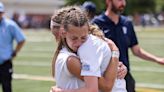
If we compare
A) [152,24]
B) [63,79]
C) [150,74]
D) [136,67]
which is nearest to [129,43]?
[63,79]

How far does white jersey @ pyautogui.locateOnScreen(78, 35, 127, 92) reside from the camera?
138 inches

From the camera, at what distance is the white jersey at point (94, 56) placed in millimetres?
3506

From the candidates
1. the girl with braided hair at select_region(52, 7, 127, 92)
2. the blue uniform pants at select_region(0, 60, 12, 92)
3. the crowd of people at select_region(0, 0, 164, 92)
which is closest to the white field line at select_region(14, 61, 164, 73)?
the blue uniform pants at select_region(0, 60, 12, 92)

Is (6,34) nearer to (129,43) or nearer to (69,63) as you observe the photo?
(129,43)

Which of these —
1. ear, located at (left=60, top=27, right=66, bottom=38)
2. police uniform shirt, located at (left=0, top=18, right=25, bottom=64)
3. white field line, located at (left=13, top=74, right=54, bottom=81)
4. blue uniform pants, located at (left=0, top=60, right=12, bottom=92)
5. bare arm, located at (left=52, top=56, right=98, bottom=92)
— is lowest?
white field line, located at (left=13, top=74, right=54, bottom=81)

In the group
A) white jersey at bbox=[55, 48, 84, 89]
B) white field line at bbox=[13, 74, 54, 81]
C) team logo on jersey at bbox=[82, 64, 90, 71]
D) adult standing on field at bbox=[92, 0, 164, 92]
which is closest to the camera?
team logo on jersey at bbox=[82, 64, 90, 71]

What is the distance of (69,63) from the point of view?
11.8ft

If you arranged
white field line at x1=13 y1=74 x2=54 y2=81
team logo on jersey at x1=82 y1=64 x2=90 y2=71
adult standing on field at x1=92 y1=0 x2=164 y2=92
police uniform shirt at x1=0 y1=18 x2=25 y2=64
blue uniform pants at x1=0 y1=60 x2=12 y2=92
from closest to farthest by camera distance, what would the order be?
1. team logo on jersey at x1=82 y1=64 x2=90 y2=71
2. adult standing on field at x1=92 y1=0 x2=164 y2=92
3. blue uniform pants at x1=0 y1=60 x2=12 y2=92
4. police uniform shirt at x1=0 y1=18 x2=25 y2=64
5. white field line at x1=13 y1=74 x2=54 y2=81

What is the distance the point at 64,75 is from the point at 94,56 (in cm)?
27

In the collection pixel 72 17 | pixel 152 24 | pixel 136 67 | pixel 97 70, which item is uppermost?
pixel 72 17

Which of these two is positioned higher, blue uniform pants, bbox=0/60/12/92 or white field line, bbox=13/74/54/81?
blue uniform pants, bbox=0/60/12/92

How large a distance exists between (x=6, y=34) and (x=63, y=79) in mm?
5142

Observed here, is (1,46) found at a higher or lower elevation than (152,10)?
higher

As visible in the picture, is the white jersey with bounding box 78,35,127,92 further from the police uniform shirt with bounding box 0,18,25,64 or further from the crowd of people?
the police uniform shirt with bounding box 0,18,25,64
